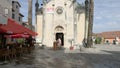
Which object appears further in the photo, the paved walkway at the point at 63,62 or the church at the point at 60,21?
the church at the point at 60,21

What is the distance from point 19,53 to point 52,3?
19750mm

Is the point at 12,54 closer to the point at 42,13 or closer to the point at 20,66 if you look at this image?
the point at 20,66

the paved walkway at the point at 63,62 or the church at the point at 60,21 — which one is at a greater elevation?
the church at the point at 60,21

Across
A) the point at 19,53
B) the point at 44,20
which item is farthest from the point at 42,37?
the point at 19,53

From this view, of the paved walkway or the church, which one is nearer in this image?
the paved walkway

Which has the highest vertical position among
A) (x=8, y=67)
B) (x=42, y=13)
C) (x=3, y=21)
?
(x=42, y=13)

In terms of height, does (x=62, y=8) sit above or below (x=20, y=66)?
above

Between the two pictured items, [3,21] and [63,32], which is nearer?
[3,21]

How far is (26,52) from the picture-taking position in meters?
24.7

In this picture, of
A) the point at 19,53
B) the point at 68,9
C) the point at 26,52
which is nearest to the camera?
the point at 19,53

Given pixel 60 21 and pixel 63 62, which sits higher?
pixel 60 21

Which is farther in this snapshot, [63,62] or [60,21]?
[60,21]

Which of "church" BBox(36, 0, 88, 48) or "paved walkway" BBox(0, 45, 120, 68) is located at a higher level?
"church" BBox(36, 0, 88, 48)

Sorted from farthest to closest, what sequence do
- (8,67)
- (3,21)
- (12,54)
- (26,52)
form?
(26,52) → (12,54) → (3,21) → (8,67)
